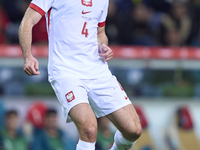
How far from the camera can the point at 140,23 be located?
8.89 m

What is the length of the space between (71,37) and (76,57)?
189mm

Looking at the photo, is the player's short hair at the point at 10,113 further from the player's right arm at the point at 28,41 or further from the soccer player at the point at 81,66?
the player's right arm at the point at 28,41

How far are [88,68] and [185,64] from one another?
11.7 feet

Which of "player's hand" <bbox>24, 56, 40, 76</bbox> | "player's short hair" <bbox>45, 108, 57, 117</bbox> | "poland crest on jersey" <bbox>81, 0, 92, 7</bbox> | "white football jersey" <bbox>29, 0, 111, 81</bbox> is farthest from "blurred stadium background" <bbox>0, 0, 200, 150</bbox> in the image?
"player's hand" <bbox>24, 56, 40, 76</bbox>

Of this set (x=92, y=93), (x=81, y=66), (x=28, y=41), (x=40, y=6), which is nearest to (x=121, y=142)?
(x=92, y=93)

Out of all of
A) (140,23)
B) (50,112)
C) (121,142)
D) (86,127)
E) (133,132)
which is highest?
(86,127)

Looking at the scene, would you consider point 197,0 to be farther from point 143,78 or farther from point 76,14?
point 76,14

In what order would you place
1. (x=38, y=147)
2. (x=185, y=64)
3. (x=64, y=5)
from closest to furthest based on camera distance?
(x=64, y=5)
(x=38, y=147)
(x=185, y=64)

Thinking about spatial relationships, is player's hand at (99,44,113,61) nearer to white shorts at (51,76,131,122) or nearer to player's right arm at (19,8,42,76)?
white shorts at (51,76,131,122)

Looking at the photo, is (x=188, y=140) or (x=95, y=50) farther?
(x=188, y=140)

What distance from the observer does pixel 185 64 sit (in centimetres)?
773

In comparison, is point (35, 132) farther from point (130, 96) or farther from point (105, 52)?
point (105, 52)

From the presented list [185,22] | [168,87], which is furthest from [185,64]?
[185,22]

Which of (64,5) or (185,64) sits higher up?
(64,5)
